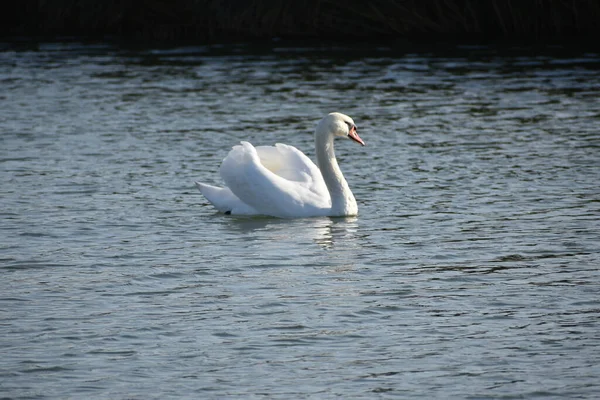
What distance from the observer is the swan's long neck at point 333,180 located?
44.3 ft

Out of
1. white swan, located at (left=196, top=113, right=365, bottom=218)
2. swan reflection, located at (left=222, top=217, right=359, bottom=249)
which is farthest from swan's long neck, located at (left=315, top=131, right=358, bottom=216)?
swan reflection, located at (left=222, top=217, right=359, bottom=249)

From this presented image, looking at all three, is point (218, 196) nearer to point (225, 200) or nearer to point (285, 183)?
point (225, 200)

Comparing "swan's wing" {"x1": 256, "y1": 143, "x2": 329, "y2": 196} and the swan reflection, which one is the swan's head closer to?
"swan's wing" {"x1": 256, "y1": 143, "x2": 329, "y2": 196}

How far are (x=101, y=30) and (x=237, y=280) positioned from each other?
28268 millimetres

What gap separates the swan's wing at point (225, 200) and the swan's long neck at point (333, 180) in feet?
2.70

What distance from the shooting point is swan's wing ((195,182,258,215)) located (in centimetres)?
1387

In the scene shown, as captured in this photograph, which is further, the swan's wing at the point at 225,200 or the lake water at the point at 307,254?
the swan's wing at the point at 225,200

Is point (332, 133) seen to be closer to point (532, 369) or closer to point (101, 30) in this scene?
point (532, 369)

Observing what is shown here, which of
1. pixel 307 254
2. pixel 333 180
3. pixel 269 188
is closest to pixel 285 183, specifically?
pixel 269 188

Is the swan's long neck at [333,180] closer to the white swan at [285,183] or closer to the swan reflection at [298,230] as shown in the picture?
the white swan at [285,183]

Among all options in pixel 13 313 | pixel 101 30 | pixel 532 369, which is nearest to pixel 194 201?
pixel 13 313

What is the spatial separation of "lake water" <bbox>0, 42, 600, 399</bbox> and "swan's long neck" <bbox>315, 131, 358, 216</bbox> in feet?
0.84

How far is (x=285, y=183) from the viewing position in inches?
538

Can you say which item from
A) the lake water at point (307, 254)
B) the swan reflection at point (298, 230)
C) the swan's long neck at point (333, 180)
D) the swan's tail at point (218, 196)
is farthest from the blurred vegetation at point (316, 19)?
the swan reflection at point (298, 230)
